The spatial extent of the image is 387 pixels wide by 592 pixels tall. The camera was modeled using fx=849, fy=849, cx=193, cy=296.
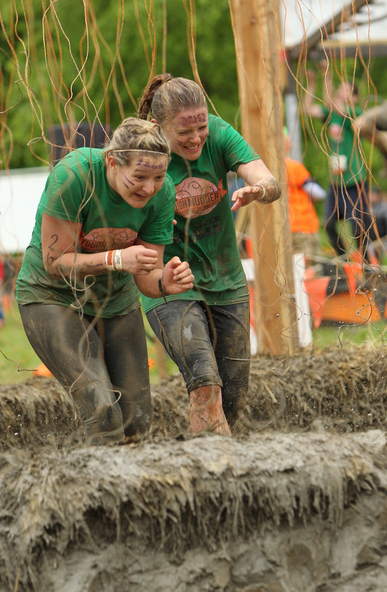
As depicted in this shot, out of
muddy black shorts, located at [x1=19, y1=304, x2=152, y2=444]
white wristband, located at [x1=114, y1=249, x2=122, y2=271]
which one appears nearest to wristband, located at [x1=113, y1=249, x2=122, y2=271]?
white wristband, located at [x1=114, y1=249, x2=122, y2=271]

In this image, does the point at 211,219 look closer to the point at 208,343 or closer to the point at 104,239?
the point at 208,343

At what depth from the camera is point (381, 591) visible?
3139mm

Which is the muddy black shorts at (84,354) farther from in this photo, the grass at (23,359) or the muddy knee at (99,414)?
the grass at (23,359)

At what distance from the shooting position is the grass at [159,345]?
5758 mm

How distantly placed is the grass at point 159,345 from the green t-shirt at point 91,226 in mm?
1304

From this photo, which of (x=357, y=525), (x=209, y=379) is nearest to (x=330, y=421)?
(x=209, y=379)

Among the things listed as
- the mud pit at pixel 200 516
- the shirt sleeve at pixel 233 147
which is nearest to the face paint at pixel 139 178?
the shirt sleeve at pixel 233 147

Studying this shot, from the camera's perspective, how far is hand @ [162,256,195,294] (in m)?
3.39

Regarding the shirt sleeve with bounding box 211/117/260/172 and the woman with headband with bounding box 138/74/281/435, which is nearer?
the woman with headband with bounding box 138/74/281/435

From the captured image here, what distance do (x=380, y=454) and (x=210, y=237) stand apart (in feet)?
4.43

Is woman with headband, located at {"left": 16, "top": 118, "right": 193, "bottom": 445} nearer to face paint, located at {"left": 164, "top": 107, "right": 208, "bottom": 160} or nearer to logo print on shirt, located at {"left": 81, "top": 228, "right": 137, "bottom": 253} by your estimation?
logo print on shirt, located at {"left": 81, "top": 228, "right": 137, "bottom": 253}

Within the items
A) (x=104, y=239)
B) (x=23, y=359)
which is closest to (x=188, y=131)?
(x=104, y=239)

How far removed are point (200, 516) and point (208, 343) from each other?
105 centimetres

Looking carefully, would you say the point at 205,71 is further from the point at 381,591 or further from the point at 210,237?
the point at 381,591
